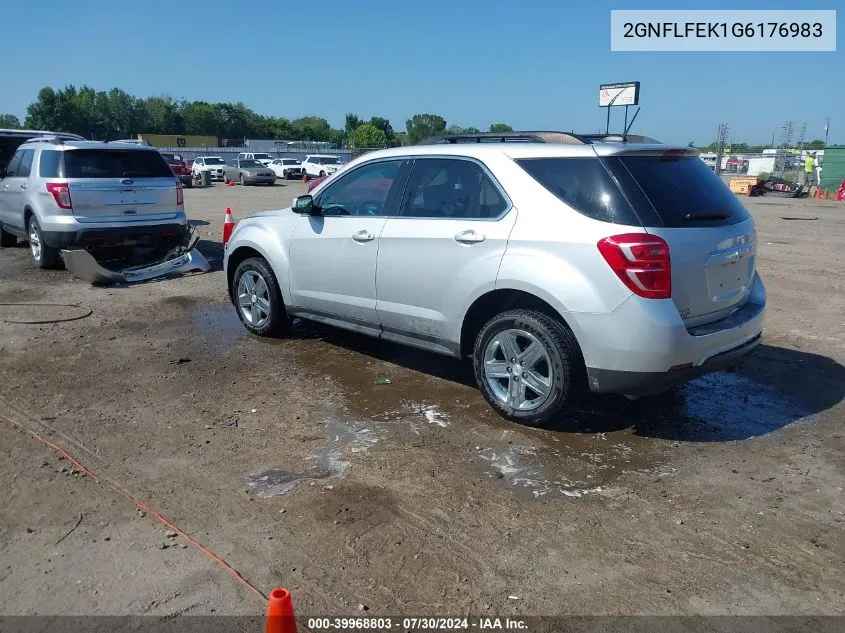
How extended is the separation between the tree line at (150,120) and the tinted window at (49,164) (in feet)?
238

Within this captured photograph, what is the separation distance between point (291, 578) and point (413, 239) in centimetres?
271

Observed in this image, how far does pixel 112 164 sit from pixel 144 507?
7241 millimetres

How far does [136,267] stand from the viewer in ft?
31.9

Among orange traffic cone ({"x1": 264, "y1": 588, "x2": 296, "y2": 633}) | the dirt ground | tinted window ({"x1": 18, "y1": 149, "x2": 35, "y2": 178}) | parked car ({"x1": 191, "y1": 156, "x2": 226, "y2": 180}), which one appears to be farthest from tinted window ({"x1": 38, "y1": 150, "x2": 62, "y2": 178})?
parked car ({"x1": 191, "y1": 156, "x2": 226, "y2": 180})

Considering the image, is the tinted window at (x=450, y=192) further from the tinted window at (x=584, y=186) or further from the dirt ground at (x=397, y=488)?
the dirt ground at (x=397, y=488)

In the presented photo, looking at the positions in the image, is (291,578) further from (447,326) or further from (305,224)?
(305,224)

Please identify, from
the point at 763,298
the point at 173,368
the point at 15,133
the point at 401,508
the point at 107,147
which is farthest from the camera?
the point at 15,133

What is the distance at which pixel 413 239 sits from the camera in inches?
198

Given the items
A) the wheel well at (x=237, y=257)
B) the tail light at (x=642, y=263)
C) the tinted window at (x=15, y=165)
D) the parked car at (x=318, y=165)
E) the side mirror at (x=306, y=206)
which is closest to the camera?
the tail light at (x=642, y=263)

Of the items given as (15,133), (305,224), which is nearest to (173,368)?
(305,224)

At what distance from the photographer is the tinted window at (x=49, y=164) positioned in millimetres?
9289

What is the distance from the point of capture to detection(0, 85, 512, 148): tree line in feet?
327

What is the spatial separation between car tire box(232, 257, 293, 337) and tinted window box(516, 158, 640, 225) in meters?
2.87

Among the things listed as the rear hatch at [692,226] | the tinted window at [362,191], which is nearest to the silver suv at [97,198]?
the tinted window at [362,191]
